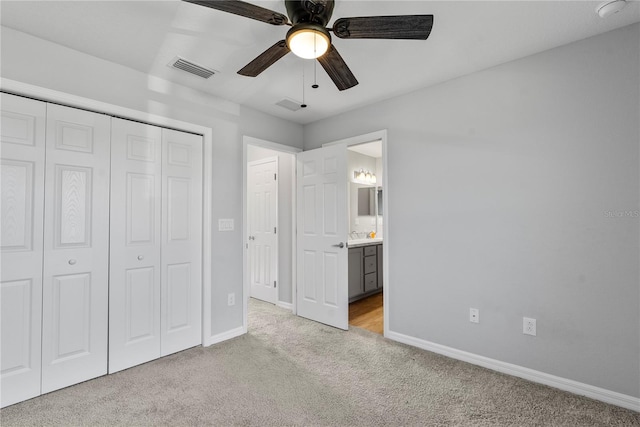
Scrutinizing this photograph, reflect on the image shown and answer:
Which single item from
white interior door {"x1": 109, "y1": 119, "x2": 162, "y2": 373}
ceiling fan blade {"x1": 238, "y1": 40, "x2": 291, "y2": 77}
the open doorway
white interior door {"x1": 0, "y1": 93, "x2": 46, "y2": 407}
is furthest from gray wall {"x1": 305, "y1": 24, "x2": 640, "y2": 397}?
white interior door {"x1": 0, "y1": 93, "x2": 46, "y2": 407}

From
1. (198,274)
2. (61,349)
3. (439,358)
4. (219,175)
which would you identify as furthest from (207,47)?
(439,358)

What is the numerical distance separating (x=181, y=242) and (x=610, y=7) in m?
3.47

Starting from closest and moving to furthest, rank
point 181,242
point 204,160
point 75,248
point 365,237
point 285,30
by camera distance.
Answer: point 285,30
point 75,248
point 181,242
point 204,160
point 365,237

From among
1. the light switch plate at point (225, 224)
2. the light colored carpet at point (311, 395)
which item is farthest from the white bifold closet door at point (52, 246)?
the light switch plate at point (225, 224)

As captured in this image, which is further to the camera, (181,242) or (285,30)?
(181,242)

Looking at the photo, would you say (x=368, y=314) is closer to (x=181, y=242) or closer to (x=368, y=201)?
(x=368, y=201)

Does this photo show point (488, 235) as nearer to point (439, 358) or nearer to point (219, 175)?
point (439, 358)

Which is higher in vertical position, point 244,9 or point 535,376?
point 244,9

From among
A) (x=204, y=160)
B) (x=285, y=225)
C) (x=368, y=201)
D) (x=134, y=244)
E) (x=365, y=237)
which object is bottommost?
(x=365, y=237)

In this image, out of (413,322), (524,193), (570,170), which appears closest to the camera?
(570,170)

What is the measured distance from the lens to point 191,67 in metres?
2.58

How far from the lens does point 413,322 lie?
3.05 meters

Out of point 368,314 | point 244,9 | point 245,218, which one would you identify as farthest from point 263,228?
point 244,9

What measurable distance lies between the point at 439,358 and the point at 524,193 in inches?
61.1
